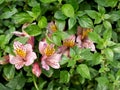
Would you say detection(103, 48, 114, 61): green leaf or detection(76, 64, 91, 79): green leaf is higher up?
detection(103, 48, 114, 61): green leaf

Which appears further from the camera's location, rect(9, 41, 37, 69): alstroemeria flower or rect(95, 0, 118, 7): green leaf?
rect(95, 0, 118, 7): green leaf

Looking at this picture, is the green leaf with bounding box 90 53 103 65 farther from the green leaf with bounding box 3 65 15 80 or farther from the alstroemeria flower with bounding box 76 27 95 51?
the green leaf with bounding box 3 65 15 80

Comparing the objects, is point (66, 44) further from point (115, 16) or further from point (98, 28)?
point (115, 16)

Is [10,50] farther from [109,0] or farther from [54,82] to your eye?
[109,0]

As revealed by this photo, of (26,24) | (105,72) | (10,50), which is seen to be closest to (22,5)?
(26,24)

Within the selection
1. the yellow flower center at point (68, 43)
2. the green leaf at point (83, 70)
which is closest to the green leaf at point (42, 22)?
the yellow flower center at point (68, 43)

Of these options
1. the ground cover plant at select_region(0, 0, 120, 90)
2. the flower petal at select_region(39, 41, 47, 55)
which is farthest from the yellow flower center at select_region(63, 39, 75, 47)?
the flower petal at select_region(39, 41, 47, 55)

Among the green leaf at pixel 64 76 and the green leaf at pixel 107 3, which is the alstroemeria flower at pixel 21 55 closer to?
the green leaf at pixel 64 76
